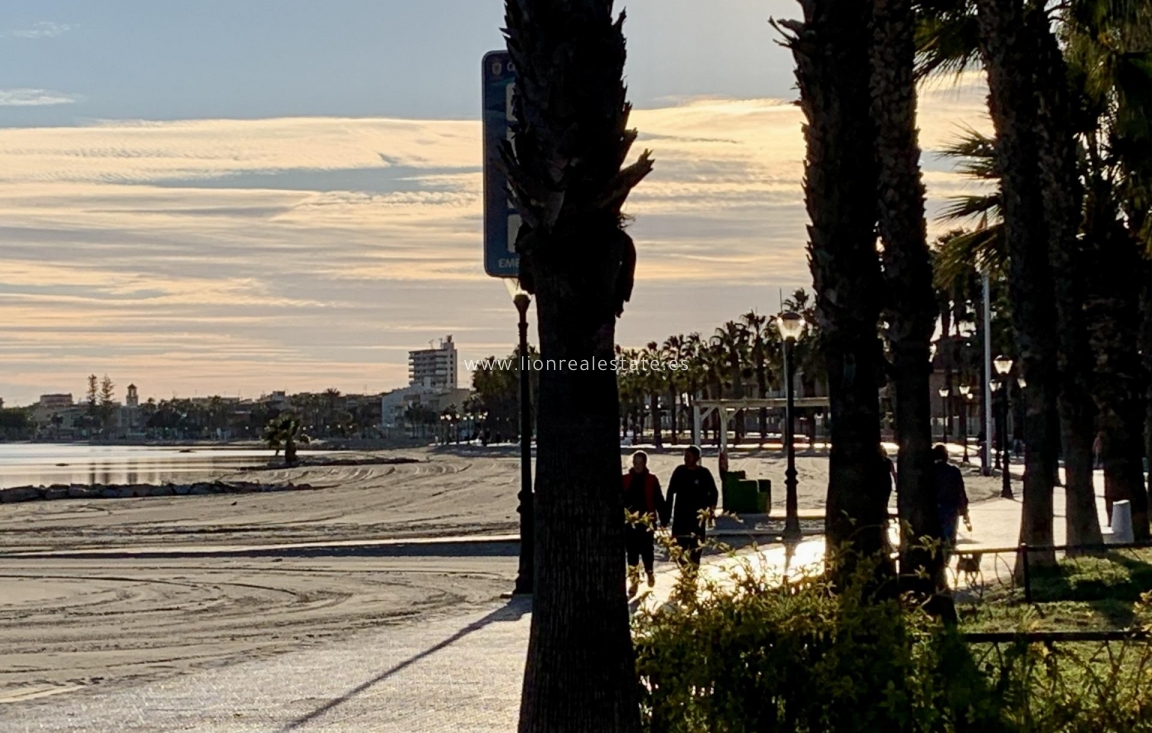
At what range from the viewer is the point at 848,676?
6.62 meters

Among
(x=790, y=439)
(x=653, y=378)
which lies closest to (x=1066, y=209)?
(x=790, y=439)

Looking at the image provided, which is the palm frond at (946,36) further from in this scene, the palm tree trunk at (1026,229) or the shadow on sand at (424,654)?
the shadow on sand at (424,654)

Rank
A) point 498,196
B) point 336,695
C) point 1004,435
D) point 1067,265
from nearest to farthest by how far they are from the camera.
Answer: point 498,196 < point 336,695 < point 1067,265 < point 1004,435

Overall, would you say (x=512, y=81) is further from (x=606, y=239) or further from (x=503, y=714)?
(x=503, y=714)

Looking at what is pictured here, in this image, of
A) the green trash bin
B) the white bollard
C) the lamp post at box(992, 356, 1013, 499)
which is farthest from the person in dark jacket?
the lamp post at box(992, 356, 1013, 499)

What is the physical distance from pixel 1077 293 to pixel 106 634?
12.1 m

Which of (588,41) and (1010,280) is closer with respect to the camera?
(588,41)

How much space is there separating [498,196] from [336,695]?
403cm

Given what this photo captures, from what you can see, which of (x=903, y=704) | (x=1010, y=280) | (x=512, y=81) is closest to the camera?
(x=903, y=704)

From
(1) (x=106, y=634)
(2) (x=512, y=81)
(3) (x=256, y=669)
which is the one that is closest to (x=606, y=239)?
(2) (x=512, y=81)

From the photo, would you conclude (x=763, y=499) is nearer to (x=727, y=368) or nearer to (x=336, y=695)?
(x=336, y=695)

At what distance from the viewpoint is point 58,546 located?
106 ft

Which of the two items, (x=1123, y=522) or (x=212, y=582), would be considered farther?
(x=1123, y=522)

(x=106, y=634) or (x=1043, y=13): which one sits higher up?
(x=1043, y=13)
